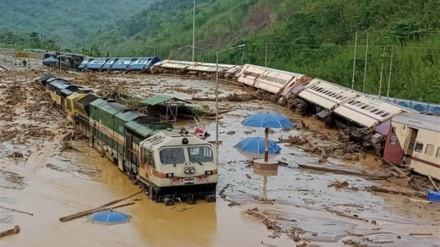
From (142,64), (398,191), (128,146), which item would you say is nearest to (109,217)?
(128,146)

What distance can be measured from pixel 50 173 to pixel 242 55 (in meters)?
39.7

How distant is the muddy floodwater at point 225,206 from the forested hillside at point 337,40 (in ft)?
47.5

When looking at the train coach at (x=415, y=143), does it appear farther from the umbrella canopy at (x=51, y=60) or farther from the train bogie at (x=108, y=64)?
the umbrella canopy at (x=51, y=60)

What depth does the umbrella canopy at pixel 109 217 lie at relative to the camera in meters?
17.3

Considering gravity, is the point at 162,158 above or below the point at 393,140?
above

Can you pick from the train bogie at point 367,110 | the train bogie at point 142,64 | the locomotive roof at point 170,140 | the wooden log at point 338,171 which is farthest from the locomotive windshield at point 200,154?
the train bogie at point 142,64

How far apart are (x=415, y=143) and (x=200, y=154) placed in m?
8.38

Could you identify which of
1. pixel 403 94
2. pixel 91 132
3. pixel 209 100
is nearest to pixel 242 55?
pixel 209 100

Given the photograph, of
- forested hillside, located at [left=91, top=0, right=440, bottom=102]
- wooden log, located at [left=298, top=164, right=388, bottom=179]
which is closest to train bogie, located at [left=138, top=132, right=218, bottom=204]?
wooden log, located at [left=298, top=164, right=388, bottom=179]

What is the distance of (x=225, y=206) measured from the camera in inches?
750

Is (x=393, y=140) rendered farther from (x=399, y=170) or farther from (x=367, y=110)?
(x=367, y=110)

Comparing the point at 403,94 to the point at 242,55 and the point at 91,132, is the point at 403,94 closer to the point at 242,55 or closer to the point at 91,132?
the point at 91,132

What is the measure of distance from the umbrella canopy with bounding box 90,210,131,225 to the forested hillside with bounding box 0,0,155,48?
10800cm

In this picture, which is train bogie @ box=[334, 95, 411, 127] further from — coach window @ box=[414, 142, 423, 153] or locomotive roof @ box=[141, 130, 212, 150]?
locomotive roof @ box=[141, 130, 212, 150]
